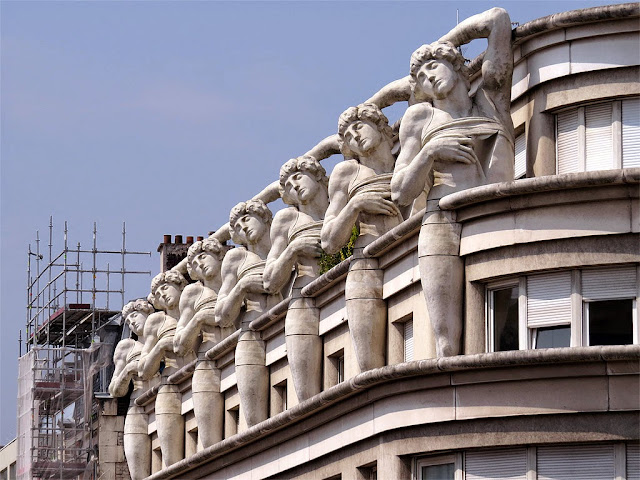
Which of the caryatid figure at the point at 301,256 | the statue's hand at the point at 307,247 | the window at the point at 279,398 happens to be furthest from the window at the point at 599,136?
the window at the point at 279,398

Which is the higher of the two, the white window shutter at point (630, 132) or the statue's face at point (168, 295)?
the statue's face at point (168, 295)

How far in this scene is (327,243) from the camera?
38.3 metres

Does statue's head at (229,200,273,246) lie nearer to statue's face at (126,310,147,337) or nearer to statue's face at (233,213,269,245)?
statue's face at (233,213,269,245)

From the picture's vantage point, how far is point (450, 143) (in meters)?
33.5

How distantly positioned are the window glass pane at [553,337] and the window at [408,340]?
3.91m

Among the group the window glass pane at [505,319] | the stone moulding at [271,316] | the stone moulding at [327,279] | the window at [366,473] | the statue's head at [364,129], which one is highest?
the statue's head at [364,129]

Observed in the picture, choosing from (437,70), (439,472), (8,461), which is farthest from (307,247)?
(8,461)

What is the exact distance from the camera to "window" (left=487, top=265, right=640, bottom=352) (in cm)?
3133

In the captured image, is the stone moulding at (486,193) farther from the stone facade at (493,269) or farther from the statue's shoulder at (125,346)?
the statue's shoulder at (125,346)

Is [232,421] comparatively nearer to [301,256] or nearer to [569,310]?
[301,256]

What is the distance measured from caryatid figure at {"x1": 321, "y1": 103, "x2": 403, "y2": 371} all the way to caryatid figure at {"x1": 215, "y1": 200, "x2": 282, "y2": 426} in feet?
21.4

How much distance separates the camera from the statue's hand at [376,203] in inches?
1463

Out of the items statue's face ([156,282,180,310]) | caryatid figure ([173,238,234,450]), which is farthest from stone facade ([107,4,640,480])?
statue's face ([156,282,180,310])

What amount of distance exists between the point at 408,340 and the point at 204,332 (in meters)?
14.5
